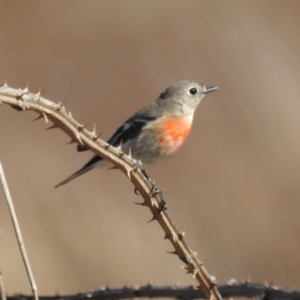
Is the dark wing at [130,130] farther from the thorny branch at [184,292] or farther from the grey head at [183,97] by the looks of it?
the thorny branch at [184,292]

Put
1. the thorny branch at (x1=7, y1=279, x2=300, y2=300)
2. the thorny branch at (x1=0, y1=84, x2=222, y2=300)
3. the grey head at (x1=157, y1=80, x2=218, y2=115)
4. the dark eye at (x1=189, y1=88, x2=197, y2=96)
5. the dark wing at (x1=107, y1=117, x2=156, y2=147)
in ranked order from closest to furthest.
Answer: the thorny branch at (x1=0, y1=84, x2=222, y2=300)
the thorny branch at (x1=7, y1=279, x2=300, y2=300)
the dark wing at (x1=107, y1=117, x2=156, y2=147)
the grey head at (x1=157, y1=80, x2=218, y2=115)
the dark eye at (x1=189, y1=88, x2=197, y2=96)

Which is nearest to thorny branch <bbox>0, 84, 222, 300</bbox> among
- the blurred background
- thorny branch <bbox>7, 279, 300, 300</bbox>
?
thorny branch <bbox>7, 279, 300, 300</bbox>

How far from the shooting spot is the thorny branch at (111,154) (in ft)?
8.38

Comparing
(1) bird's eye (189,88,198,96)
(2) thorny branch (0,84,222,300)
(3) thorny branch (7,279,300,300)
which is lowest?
(3) thorny branch (7,279,300,300)

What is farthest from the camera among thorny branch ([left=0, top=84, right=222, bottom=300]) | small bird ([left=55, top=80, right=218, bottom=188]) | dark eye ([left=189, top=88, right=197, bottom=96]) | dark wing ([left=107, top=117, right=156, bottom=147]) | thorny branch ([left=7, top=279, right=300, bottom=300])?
dark eye ([left=189, top=88, right=197, bottom=96])

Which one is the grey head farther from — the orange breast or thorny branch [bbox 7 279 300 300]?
thorny branch [bbox 7 279 300 300]

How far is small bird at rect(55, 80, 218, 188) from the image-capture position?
5.27 m

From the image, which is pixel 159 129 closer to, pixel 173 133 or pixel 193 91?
pixel 173 133

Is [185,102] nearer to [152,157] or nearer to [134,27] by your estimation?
[152,157]

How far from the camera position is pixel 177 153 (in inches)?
332

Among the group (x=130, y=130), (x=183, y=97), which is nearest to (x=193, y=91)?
(x=183, y=97)

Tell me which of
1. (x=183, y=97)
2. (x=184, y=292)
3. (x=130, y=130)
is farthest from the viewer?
(x=183, y=97)

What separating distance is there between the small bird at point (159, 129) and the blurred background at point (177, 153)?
7.17ft

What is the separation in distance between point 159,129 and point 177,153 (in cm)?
307
